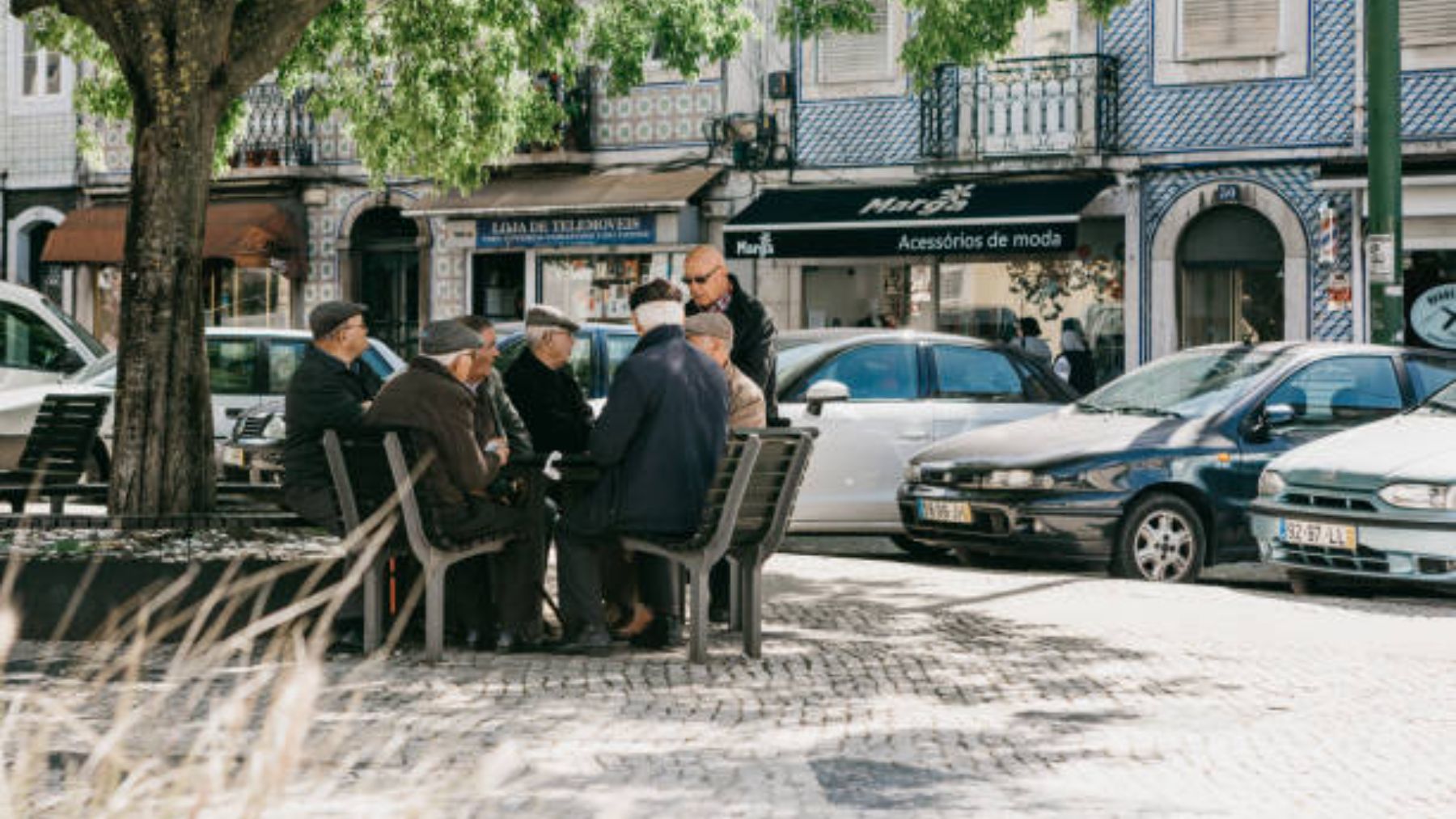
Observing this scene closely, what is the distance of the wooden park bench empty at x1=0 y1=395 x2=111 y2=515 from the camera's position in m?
13.9

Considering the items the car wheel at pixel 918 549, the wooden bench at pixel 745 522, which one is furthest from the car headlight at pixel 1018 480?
the wooden bench at pixel 745 522

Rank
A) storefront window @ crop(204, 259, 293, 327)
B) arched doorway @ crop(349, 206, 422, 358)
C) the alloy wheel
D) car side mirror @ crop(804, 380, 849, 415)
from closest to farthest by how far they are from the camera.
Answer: the alloy wheel
car side mirror @ crop(804, 380, 849, 415)
arched doorway @ crop(349, 206, 422, 358)
storefront window @ crop(204, 259, 293, 327)

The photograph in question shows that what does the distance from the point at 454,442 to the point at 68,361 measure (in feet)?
39.2

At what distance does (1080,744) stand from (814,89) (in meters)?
22.2

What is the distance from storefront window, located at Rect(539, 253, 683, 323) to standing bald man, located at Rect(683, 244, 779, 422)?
1914 centimetres

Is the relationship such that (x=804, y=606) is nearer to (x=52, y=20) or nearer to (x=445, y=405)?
(x=445, y=405)

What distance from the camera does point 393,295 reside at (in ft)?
107

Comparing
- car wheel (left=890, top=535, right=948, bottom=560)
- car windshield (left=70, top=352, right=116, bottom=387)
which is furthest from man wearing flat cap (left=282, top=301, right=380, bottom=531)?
car windshield (left=70, top=352, right=116, bottom=387)

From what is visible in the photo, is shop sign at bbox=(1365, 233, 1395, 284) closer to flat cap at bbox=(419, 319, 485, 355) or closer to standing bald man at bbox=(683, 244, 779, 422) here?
standing bald man at bbox=(683, 244, 779, 422)

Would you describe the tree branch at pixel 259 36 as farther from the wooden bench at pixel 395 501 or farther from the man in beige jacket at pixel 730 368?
the wooden bench at pixel 395 501

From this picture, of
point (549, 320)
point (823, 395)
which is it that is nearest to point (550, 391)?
point (549, 320)

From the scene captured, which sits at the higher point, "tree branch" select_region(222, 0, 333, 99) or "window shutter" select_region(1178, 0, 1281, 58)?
"window shutter" select_region(1178, 0, 1281, 58)

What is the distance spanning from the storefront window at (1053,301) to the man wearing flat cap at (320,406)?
1707 centimetres

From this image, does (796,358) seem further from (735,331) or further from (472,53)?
(472,53)
